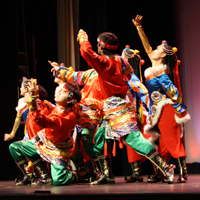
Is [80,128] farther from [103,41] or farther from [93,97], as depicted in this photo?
[103,41]

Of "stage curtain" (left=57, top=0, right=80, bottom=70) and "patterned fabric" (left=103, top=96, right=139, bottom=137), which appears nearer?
"patterned fabric" (left=103, top=96, right=139, bottom=137)

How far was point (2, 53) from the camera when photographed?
212 inches

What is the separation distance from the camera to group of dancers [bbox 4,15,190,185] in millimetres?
3422

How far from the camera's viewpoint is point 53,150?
3.63 metres

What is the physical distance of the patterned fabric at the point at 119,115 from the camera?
3.45 meters

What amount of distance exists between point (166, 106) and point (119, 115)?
51cm

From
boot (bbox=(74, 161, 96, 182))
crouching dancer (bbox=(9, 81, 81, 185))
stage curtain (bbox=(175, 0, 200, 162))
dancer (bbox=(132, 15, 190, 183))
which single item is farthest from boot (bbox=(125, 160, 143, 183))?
stage curtain (bbox=(175, 0, 200, 162))

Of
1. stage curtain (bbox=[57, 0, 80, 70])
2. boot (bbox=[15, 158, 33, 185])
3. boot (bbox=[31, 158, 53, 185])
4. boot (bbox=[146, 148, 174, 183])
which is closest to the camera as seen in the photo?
boot (bbox=[146, 148, 174, 183])

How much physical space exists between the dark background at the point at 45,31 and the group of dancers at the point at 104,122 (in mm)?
1426

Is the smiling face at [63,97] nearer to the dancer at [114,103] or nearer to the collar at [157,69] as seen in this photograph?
the dancer at [114,103]

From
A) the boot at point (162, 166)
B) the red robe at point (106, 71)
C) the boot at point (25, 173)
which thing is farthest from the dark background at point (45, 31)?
the boot at point (162, 166)

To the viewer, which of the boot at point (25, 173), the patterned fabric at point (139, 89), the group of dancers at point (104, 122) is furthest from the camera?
the patterned fabric at point (139, 89)

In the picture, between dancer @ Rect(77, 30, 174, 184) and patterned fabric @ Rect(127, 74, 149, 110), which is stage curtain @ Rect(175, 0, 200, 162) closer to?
patterned fabric @ Rect(127, 74, 149, 110)

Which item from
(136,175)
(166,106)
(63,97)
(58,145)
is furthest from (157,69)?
(58,145)
